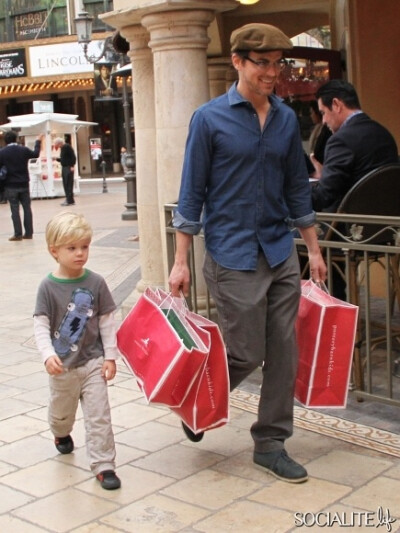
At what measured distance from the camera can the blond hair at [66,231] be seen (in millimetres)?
4137

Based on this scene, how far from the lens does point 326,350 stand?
4422 millimetres

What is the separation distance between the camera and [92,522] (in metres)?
3.85

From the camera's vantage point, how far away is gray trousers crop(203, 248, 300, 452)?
13.5ft

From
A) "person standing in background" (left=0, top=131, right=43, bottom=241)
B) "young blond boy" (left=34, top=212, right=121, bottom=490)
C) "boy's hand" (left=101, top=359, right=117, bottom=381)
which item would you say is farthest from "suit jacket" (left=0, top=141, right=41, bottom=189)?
"boy's hand" (left=101, top=359, right=117, bottom=381)

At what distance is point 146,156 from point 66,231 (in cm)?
322

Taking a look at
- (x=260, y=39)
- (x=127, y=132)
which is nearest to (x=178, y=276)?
(x=260, y=39)

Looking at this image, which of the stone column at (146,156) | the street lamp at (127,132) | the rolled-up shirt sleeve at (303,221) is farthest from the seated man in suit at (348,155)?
the street lamp at (127,132)

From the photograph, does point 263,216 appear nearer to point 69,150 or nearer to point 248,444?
point 248,444

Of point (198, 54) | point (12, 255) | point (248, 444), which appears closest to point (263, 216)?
point (248, 444)

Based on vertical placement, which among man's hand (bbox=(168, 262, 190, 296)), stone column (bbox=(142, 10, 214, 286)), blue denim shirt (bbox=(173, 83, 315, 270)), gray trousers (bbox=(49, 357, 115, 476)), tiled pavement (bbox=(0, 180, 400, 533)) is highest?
stone column (bbox=(142, 10, 214, 286))

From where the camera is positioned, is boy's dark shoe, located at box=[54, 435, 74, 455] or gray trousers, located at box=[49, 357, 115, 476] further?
boy's dark shoe, located at box=[54, 435, 74, 455]

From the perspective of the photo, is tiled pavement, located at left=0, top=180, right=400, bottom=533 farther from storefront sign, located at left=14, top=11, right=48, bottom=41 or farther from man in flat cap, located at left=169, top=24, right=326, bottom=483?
storefront sign, located at left=14, top=11, right=48, bottom=41

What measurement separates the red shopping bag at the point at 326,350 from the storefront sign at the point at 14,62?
3661 cm

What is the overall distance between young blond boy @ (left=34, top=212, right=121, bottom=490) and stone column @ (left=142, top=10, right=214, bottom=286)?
189cm
